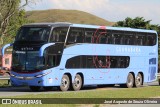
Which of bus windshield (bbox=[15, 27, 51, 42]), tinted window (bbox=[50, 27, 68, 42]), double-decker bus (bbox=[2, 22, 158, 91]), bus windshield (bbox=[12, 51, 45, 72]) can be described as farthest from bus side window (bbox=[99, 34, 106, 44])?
bus windshield (bbox=[12, 51, 45, 72])

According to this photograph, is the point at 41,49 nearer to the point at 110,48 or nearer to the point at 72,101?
the point at 110,48

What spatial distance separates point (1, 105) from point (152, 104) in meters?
6.48

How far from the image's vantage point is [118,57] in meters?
32.7

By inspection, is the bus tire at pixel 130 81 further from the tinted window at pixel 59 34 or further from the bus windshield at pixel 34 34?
the bus windshield at pixel 34 34

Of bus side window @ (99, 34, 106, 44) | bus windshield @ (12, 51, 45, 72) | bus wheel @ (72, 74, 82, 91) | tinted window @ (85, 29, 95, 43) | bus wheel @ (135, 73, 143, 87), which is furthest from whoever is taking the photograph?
bus wheel @ (135, 73, 143, 87)

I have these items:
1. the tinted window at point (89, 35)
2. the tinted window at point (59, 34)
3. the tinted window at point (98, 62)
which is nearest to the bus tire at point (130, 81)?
the tinted window at point (98, 62)

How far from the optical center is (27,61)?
2767 centimetres

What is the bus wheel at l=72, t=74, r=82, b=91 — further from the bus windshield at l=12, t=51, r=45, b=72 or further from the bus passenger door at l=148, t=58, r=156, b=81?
the bus passenger door at l=148, t=58, r=156, b=81

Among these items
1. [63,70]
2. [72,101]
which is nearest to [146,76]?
[63,70]

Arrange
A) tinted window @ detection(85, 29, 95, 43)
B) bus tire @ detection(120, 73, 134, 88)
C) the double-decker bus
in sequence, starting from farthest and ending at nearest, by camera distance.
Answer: bus tire @ detection(120, 73, 134, 88), tinted window @ detection(85, 29, 95, 43), the double-decker bus

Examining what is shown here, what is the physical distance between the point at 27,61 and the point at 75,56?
2.92 metres

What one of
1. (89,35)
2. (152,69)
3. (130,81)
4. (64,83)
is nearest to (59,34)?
(89,35)

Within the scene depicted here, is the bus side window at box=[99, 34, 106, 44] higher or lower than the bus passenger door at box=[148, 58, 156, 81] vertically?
higher

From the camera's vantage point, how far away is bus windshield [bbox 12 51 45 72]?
27266 millimetres
